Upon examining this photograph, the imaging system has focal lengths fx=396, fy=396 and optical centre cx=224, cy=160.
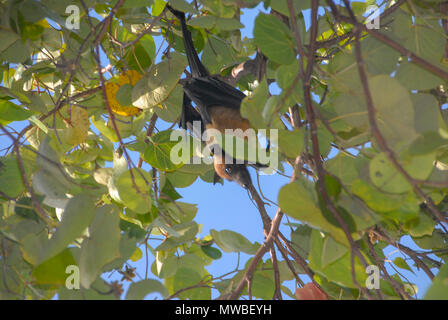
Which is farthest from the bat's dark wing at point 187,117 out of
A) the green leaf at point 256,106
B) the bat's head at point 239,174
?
the green leaf at point 256,106

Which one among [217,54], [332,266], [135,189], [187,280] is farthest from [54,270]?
[217,54]

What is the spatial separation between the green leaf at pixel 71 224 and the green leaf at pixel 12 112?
1.75ft

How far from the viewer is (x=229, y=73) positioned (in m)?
1.56

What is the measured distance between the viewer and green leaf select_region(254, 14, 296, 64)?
0.83 m

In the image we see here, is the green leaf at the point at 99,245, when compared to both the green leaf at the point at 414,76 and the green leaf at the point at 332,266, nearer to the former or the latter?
the green leaf at the point at 332,266

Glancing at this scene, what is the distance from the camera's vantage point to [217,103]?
1.54 metres

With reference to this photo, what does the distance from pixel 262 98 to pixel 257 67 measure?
508mm

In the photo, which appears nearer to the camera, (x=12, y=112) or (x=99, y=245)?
(x=99, y=245)

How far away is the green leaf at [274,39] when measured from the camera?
834mm

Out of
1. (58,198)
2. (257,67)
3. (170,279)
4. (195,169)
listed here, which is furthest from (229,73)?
(58,198)

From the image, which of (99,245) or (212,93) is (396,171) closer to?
(99,245)

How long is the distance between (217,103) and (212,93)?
5 centimetres

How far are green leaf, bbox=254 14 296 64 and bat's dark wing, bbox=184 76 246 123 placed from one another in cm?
61

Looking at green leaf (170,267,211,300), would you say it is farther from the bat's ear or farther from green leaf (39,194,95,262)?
the bat's ear
